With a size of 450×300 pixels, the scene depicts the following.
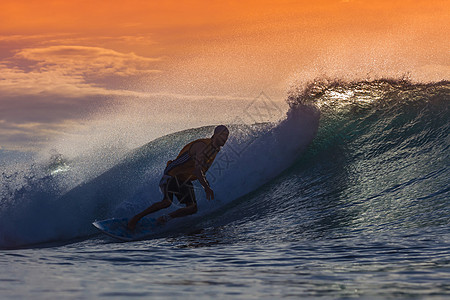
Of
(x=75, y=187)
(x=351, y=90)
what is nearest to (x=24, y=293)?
(x=75, y=187)

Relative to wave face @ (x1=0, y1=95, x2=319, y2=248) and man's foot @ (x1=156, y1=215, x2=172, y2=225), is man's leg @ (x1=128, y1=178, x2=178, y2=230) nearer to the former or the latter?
man's foot @ (x1=156, y1=215, x2=172, y2=225)

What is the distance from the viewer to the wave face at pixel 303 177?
22.5 ft

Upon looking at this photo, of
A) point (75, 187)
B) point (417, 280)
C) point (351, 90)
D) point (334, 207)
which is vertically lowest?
point (417, 280)

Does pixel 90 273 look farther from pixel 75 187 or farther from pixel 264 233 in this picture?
pixel 75 187

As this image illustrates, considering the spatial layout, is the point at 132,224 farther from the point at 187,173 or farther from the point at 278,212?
the point at 278,212

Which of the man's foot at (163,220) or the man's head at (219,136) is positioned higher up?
the man's head at (219,136)

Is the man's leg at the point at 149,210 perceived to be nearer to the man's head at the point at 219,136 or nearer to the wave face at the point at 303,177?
the wave face at the point at 303,177

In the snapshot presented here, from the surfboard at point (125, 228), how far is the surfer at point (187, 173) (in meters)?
0.09

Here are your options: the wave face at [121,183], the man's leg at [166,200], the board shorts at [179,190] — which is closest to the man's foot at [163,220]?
the man's leg at [166,200]

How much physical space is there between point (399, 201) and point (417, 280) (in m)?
3.54

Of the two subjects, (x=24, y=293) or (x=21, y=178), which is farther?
(x=21, y=178)

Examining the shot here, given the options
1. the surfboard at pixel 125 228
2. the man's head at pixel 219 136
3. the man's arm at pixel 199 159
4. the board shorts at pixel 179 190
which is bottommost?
the surfboard at pixel 125 228

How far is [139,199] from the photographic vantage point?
924cm

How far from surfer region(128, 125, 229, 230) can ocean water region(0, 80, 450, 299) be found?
37 cm
